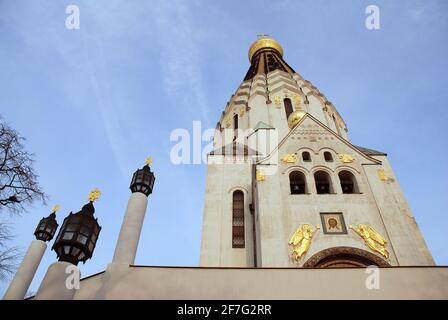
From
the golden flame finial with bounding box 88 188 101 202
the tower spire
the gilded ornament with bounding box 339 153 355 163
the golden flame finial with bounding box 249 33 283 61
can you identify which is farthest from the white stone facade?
the golden flame finial with bounding box 249 33 283 61

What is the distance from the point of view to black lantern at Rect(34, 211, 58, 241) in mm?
13352

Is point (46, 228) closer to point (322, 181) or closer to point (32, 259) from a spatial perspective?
point (32, 259)

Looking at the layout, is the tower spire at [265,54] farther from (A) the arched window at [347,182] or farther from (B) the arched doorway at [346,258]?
(B) the arched doorway at [346,258]

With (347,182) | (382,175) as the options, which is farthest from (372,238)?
(347,182)

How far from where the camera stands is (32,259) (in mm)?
12711

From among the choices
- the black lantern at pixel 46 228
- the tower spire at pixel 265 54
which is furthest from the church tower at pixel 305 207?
the tower spire at pixel 265 54

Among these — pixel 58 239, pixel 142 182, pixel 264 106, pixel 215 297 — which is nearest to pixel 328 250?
pixel 215 297

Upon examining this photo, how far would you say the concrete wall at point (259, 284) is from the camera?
930cm

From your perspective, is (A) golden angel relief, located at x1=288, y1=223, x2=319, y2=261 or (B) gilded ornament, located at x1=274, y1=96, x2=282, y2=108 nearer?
(A) golden angel relief, located at x1=288, y1=223, x2=319, y2=261

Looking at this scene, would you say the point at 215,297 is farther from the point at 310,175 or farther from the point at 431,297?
the point at 310,175

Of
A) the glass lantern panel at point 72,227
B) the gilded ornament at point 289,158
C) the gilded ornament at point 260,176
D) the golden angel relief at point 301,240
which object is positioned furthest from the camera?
the gilded ornament at point 289,158

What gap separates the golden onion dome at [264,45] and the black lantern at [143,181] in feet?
128

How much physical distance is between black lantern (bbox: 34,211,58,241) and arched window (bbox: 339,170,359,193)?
40.5 feet

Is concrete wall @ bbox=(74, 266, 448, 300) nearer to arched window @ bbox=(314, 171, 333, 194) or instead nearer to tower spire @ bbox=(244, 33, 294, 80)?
arched window @ bbox=(314, 171, 333, 194)
